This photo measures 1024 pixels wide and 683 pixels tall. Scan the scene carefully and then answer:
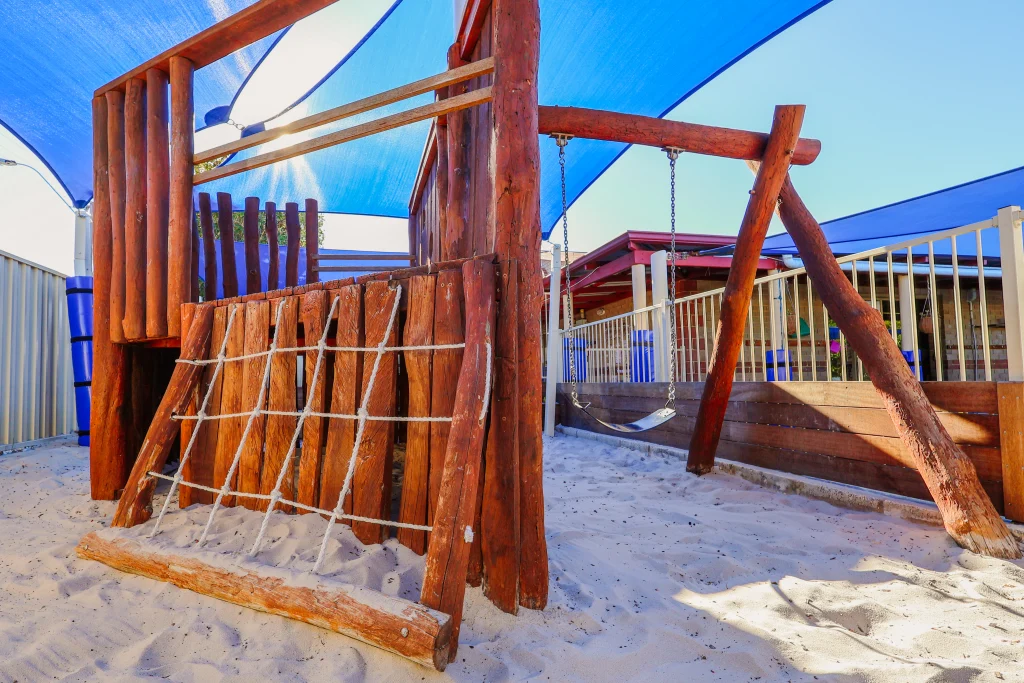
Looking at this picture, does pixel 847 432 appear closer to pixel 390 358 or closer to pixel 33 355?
pixel 390 358

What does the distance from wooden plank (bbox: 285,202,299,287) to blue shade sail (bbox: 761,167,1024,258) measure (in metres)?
6.01

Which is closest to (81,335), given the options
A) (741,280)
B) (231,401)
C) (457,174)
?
(231,401)

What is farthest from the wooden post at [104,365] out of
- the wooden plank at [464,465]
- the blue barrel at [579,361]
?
the blue barrel at [579,361]

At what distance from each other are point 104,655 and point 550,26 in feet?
16.4

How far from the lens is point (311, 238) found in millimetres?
5117

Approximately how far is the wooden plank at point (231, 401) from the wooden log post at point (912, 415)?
3.31 meters

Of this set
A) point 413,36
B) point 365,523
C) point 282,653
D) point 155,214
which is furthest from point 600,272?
point 282,653

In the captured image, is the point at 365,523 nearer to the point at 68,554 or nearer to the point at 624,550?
the point at 624,550

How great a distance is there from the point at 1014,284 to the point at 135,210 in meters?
4.87

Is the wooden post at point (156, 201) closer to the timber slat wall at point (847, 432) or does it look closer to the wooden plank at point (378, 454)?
the wooden plank at point (378, 454)

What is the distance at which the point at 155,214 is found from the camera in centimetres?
331

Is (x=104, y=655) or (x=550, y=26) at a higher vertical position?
(x=550, y=26)

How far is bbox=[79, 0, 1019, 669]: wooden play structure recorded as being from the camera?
6.10 ft

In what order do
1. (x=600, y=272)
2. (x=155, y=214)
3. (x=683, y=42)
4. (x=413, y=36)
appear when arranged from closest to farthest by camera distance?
(x=155, y=214) < (x=683, y=42) < (x=413, y=36) < (x=600, y=272)
